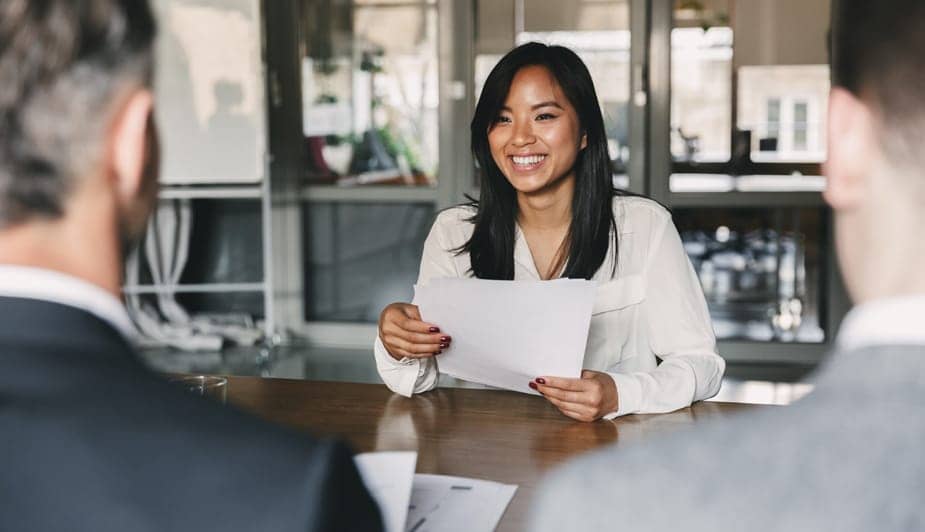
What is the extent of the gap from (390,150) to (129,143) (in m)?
4.52

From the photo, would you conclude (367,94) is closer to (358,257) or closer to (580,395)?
(358,257)

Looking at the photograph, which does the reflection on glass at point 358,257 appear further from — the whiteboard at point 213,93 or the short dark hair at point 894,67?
the short dark hair at point 894,67

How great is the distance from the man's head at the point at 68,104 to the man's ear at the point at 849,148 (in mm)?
459

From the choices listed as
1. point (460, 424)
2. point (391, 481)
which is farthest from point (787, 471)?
point (460, 424)

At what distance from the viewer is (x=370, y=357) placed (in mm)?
4969

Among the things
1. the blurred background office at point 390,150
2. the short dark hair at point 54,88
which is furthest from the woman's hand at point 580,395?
the blurred background office at point 390,150

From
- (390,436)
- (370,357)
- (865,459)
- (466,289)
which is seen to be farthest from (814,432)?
(370,357)

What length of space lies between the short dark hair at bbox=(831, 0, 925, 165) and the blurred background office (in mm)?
4009

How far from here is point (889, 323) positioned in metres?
0.60

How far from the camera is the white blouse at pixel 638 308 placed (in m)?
1.80

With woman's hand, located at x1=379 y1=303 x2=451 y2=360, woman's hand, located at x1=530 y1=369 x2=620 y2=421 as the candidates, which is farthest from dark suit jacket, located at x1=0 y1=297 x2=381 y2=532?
woman's hand, located at x1=379 y1=303 x2=451 y2=360

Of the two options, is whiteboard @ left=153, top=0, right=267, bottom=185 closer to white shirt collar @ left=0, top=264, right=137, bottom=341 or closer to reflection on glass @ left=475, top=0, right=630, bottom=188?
reflection on glass @ left=475, top=0, right=630, bottom=188

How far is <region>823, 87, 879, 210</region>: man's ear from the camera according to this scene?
0.64 meters

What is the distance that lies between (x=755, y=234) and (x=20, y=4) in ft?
17.3
